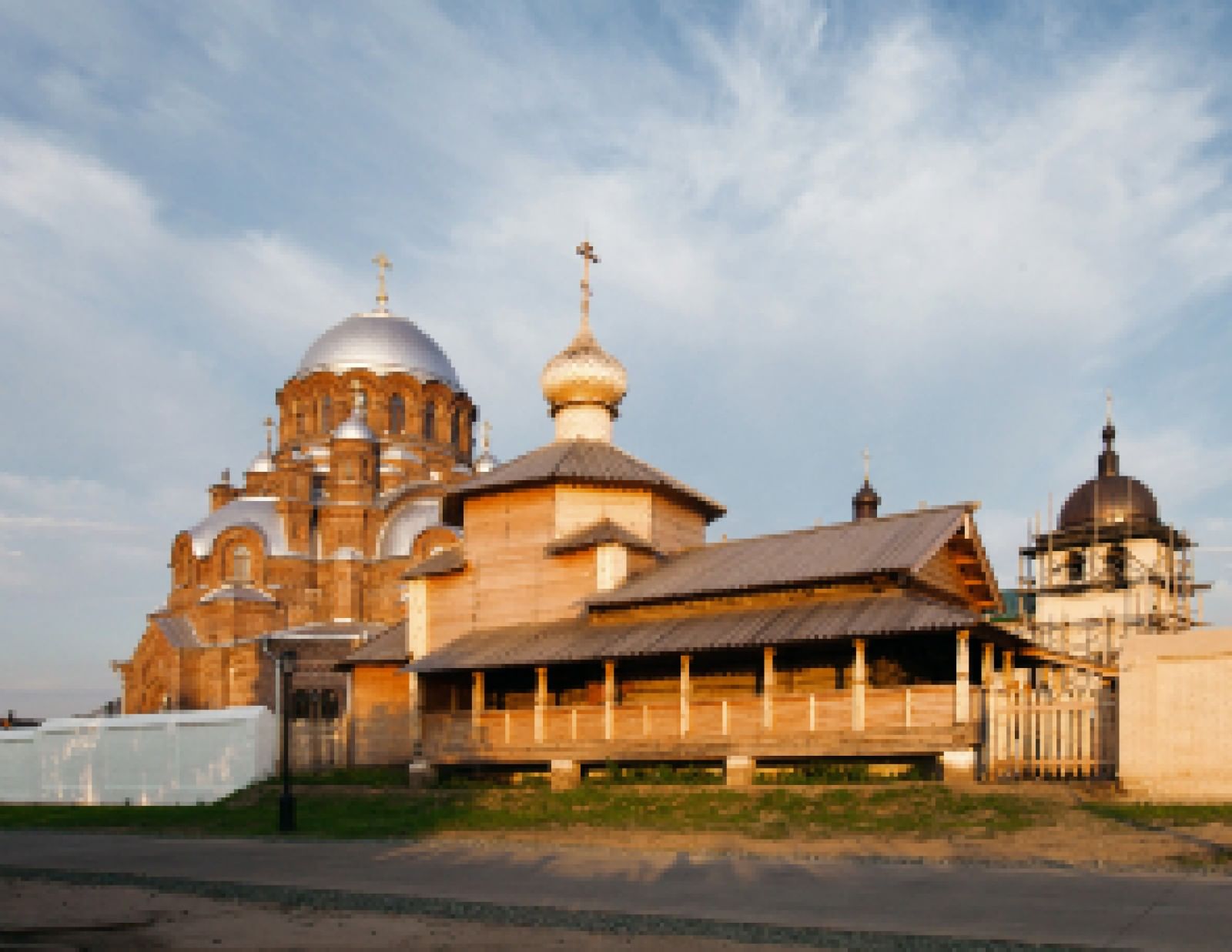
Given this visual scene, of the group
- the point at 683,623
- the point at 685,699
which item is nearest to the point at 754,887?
the point at 685,699

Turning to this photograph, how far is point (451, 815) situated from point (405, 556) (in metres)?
34.2

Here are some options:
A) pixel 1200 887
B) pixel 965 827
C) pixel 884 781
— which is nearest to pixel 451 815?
pixel 884 781

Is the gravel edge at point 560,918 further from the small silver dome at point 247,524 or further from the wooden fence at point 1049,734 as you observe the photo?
the small silver dome at point 247,524

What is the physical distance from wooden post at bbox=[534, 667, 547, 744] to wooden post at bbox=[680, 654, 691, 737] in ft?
9.58

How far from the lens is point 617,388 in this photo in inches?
1193

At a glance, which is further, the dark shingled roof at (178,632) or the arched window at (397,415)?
the arched window at (397,415)

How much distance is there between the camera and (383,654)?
28.3 meters

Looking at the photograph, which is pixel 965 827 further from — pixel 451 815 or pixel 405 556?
pixel 405 556

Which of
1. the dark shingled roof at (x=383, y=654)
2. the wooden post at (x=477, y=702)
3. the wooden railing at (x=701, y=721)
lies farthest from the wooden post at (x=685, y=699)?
the dark shingled roof at (x=383, y=654)

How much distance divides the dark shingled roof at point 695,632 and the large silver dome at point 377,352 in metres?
34.5

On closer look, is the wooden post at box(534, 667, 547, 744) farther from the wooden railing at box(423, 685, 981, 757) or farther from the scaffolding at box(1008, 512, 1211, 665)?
the scaffolding at box(1008, 512, 1211, 665)

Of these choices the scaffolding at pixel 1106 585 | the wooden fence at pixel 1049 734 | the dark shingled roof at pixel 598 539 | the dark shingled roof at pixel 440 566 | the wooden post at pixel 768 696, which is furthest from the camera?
the scaffolding at pixel 1106 585

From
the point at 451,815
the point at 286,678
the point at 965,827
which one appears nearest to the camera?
the point at 965,827

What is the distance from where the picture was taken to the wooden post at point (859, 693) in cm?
1944
